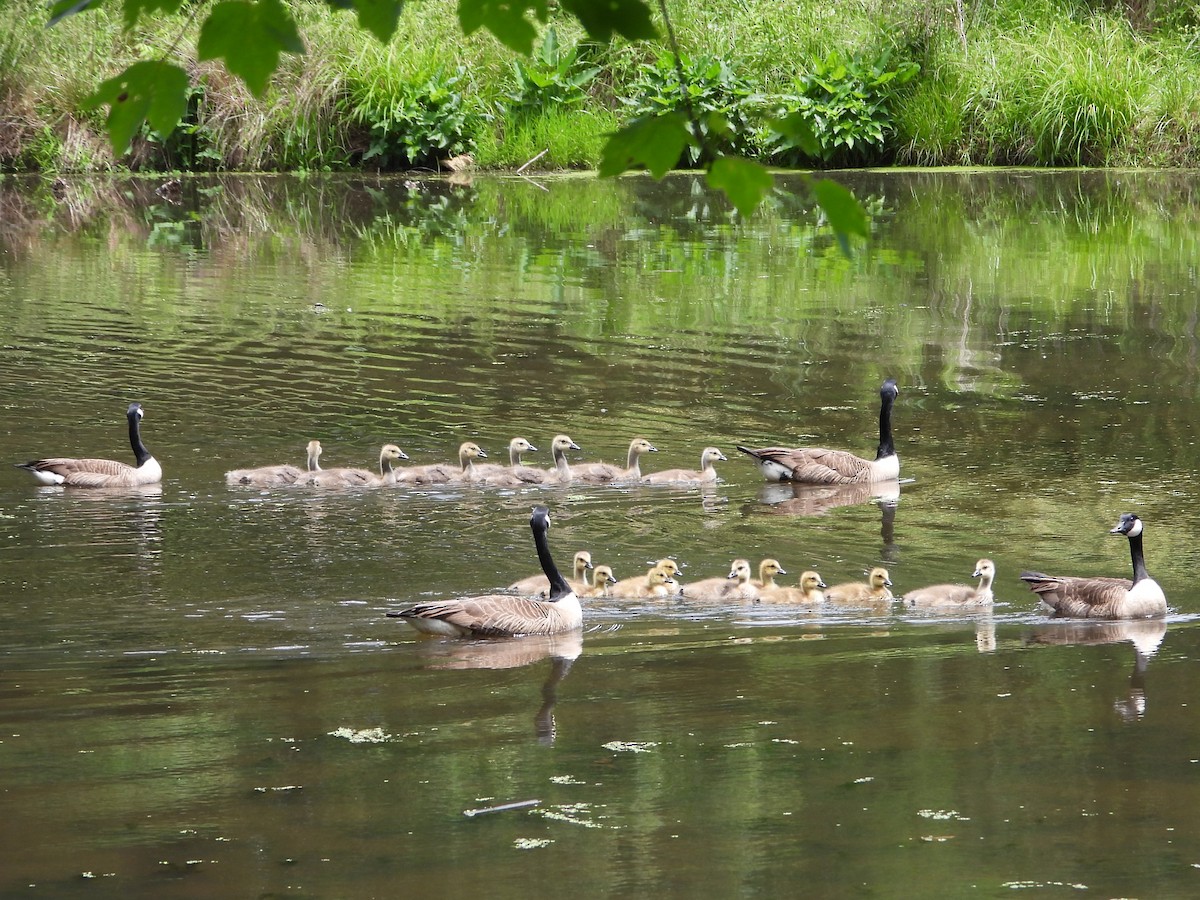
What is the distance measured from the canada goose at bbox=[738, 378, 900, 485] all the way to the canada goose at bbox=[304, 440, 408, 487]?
2851 mm

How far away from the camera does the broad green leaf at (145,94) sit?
3.41 meters

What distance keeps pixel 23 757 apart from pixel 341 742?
131 centimetres

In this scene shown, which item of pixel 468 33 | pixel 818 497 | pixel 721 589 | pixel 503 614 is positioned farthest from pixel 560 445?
pixel 468 33

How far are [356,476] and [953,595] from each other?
211 inches

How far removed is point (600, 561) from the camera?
36.9 ft

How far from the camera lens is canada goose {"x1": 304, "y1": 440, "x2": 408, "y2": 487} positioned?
1326 cm

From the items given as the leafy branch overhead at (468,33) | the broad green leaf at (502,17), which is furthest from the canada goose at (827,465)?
the broad green leaf at (502,17)

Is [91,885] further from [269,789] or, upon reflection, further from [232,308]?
[232,308]

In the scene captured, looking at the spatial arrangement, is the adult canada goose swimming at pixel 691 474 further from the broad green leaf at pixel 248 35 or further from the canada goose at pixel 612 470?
the broad green leaf at pixel 248 35

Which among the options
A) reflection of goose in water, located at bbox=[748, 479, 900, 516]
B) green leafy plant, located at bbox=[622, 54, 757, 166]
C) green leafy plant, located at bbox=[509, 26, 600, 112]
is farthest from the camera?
green leafy plant, located at bbox=[509, 26, 600, 112]

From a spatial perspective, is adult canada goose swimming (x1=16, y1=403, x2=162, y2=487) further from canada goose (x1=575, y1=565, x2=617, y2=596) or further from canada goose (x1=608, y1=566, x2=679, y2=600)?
canada goose (x1=608, y1=566, x2=679, y2=600)

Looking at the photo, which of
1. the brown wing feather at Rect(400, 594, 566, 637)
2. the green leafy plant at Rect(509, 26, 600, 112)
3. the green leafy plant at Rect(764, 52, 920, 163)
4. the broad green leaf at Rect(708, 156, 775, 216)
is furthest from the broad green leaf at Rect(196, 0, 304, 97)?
the green leafy plant at Rect(509, 26, 600, 112)

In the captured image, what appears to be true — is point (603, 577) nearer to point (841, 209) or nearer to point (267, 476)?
point (267, 476)

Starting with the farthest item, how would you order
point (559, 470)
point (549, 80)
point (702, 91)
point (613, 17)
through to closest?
1. point (549, 80)
2. point (702, 91)
3. point (559, 470)
4. point (613, 17)
